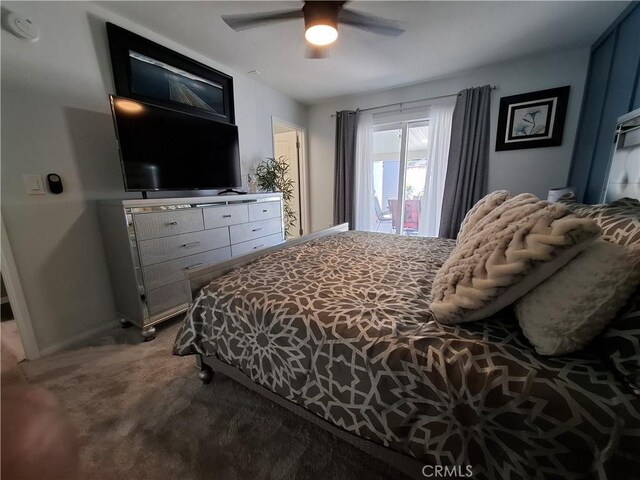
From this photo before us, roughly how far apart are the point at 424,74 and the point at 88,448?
4280 millimetres

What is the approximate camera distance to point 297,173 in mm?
4484

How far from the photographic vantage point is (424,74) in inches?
122

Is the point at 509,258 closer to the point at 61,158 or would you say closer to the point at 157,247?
the point at 157,247

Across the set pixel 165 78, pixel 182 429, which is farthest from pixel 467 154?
pixel 182 429

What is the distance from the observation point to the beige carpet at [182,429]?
102 cm

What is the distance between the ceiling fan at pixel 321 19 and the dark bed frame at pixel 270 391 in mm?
1524

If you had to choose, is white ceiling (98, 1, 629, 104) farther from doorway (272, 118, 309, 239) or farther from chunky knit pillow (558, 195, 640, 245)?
chunky knit pillow (558, 195, 640, 245)

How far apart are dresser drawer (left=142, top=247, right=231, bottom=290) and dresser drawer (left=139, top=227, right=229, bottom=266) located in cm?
4

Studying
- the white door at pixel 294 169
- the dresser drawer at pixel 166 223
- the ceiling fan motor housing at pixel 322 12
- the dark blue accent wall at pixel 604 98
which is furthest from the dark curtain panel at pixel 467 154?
the dresser drawer at pixel 166 223

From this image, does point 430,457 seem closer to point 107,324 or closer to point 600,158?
point 107,324

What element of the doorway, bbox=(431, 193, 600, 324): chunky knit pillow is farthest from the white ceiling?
bbox=(431, 193, 600, 324): chunky knit pillow

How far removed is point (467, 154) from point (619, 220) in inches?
104

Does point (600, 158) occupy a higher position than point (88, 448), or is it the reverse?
point (600, 158)

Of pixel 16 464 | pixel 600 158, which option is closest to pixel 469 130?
pixel 600 158
